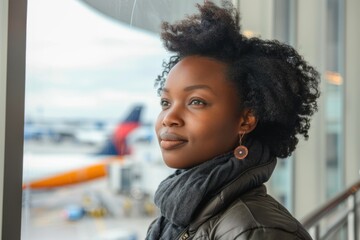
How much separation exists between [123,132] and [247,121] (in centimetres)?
613

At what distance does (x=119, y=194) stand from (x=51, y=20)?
269 inches

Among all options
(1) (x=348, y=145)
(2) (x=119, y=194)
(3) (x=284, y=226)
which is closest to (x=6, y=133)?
(3) (x=284, y=226)

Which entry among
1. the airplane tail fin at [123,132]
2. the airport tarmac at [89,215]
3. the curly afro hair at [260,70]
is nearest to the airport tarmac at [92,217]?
the airport tarmac at [89,215]

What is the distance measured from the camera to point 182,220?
98 cm

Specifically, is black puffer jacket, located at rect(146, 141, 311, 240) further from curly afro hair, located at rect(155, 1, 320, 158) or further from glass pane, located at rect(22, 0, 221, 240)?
glass pane, located at rect(22, 0, 221, 240)

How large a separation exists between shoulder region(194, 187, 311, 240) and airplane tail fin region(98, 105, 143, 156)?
18.0ft

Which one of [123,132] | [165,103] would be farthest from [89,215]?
[165,103]

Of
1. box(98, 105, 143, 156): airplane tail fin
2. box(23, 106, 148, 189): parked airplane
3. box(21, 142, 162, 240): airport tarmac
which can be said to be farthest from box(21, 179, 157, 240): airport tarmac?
box(98, 105, 143, 156): airplane tail fin

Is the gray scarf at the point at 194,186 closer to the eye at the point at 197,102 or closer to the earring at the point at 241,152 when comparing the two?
the earring at the point at 241,152

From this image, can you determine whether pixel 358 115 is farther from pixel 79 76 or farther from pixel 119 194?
pixel 119 194

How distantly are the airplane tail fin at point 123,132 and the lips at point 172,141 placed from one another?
5369 mm

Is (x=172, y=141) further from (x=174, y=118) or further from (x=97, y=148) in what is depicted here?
(x=97, y=148)

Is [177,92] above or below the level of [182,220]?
above

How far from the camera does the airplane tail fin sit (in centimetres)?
693
